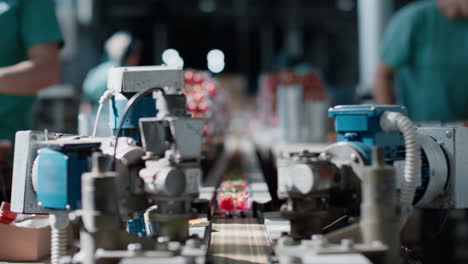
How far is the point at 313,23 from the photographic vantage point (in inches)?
651

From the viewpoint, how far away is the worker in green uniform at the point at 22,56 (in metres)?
2.25

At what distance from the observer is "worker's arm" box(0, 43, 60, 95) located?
223cm

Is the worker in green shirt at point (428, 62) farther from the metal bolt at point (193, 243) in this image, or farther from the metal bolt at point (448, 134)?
the metal bolt at point (193, 243)

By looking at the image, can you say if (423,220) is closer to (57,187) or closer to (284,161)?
(284,161)

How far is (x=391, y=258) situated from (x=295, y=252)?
0.20m

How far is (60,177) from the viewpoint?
133 cm

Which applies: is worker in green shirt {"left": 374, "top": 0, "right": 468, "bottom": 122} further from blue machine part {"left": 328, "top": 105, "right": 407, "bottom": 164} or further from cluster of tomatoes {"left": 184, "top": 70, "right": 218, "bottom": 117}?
blue machine part {"left": 328, "top": 105, "right": 407, "bottom": 164}

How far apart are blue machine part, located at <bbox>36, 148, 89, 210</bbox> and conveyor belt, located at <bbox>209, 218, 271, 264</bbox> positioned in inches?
13.2

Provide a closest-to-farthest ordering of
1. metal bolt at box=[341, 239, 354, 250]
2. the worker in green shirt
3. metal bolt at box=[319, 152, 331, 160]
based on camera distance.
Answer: metal bolt at box=[341, 239, 354, 250] < metal bolt at box=[319, 152, 331, 160] < the worker in green shirt

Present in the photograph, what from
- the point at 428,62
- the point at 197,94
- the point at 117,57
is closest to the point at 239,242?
the point at 197,94

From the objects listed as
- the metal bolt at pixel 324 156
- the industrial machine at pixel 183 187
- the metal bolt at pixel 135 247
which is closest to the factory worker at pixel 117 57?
the industrial machine at pixel 183 187

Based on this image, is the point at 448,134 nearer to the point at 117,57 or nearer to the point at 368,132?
the point at 368,132

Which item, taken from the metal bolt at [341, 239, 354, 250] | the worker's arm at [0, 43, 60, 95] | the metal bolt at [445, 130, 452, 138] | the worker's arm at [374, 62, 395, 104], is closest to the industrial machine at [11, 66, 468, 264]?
the metal bolt at [341, 239, 354, 250]

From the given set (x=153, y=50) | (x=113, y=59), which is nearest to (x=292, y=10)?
(x=153, y=50)
